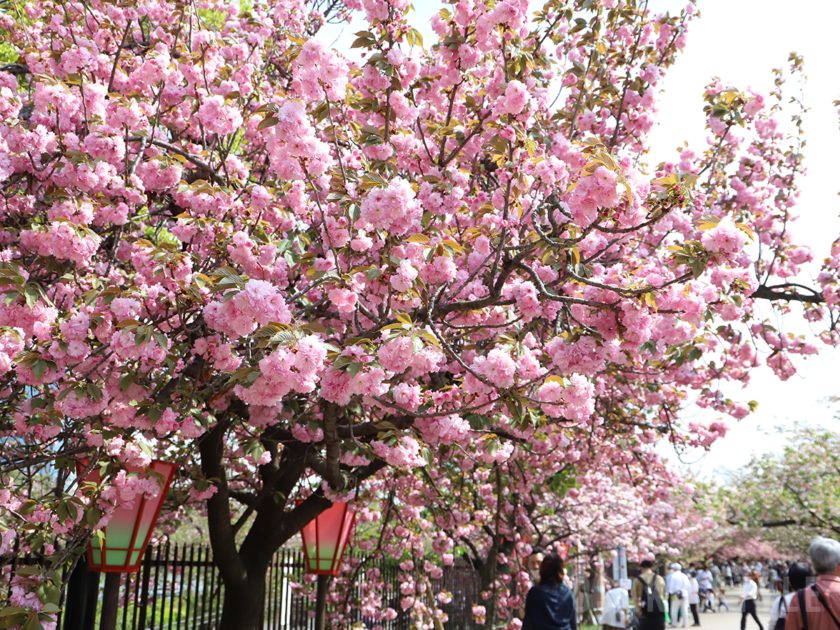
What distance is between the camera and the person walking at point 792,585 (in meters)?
3.77

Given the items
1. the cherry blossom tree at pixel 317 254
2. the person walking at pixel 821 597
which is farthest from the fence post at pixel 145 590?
the person walking at pixel 821 597

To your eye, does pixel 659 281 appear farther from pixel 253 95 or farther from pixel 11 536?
pixel 11 536

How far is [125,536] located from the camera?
3316 millimetres

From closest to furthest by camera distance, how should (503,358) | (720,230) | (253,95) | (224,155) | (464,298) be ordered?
(720,230), (503,358), (464,298), (224,155), (253,95)

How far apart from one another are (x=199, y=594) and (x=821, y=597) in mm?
7488

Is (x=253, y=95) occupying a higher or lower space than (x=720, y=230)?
higher

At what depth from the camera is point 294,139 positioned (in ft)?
9.55

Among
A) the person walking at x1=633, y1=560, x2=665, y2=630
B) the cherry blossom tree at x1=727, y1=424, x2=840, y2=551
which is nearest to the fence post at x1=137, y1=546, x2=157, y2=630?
the person walking at x1=633, y1=560, x2=665, y2=630

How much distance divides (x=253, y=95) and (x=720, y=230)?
3.88 metres

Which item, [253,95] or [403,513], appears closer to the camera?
[253,95]

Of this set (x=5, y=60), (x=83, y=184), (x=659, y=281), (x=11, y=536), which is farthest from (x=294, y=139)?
(x=5, y=60)

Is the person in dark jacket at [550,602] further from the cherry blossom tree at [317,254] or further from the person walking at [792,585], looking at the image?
the person walking at [792,585]

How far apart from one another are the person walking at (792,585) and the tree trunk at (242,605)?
437cm

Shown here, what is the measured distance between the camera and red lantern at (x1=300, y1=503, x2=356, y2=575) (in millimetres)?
5410
